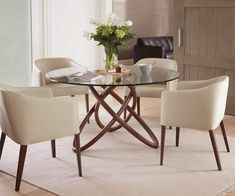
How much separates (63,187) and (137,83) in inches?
43.5

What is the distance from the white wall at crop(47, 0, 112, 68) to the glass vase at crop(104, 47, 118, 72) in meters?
2.39

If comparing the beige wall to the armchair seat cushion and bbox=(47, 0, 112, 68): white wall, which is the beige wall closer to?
bbox=(47, 0, 112, 68): white wall

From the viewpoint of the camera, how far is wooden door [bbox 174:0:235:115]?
553 centimetres

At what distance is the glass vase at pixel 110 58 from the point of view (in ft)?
13.8

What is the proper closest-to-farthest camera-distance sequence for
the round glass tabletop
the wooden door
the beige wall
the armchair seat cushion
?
the round glass tabletop, the armchair seat cushion, the wooden door, the beige wall

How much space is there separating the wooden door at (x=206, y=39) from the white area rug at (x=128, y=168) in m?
1.43

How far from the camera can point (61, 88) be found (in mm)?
4922

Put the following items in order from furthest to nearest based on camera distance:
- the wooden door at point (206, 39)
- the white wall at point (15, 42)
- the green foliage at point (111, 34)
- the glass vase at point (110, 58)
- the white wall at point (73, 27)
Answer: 1. the white wall at point (73, 27)
2. the white wall at point (15, 42)
3. the wooden door at point (206, 39)
4. the glass vase at point (110, 58)
5. the green foliage at point (111, 34)

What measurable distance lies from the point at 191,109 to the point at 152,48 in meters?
4.48

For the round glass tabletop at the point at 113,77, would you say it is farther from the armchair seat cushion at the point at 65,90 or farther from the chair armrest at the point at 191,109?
the armchair seat cushion at the point at 65,90

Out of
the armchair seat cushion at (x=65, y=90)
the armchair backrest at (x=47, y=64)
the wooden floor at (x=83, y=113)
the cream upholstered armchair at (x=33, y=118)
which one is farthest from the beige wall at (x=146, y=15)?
the cream upholstered armchair at (x=33, y=118)

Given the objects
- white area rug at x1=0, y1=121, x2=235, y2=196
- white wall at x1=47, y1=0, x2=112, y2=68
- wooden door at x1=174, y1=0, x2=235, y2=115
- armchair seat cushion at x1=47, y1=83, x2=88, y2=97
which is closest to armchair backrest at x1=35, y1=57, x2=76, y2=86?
armchair seat cushion at x1=47, y1=83, x2=88, y2=97

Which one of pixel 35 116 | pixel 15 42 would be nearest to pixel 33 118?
pixel 35 116

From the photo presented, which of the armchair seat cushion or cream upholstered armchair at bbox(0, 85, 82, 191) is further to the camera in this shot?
the armchair seat cushion
